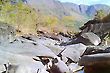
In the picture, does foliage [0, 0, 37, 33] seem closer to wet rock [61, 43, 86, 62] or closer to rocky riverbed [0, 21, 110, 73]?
wet rock [61, 43, 86, 62]

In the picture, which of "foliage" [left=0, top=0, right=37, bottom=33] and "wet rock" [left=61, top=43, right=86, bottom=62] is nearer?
"wet rock" [left=61, top=43, right=86, bottom=62]

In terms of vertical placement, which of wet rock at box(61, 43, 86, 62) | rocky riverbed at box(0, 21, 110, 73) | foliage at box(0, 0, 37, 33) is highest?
rocky riverbed at box(0, 21, 110, 73)

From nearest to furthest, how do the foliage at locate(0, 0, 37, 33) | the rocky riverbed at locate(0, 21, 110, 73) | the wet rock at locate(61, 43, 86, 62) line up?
the rocky riverbed at locate(0, 21, 110, 73), the wet rock at locate(61, 43, 86, 62), the foliage at locate(0, 0, 37, 33)

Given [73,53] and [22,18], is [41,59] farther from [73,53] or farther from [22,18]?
[22,18]

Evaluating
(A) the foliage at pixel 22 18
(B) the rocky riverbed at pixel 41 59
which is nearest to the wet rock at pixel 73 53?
(B) the rocky riverbed at pixel 41 59

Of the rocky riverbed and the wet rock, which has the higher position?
the rocky riverbed

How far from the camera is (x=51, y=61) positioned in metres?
8.82

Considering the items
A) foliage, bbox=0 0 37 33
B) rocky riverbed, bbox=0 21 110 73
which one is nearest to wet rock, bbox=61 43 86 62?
rocky riverbed, bbox=0 21 110 73

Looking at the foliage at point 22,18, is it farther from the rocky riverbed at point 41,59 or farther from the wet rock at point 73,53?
the rocky riverbed at point 41,59

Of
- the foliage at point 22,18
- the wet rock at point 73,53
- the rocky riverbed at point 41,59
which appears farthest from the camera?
the foliage at point 22,18

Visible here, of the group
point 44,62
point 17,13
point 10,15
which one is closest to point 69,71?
point 44,62

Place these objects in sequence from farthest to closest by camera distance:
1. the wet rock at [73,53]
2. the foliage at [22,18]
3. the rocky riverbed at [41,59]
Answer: the foliage at [22,18] → the wet rock at [73,53] → the rocky riverbed at [41,59]

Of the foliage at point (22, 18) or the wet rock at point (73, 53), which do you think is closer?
the wet rock at point (73, 53)

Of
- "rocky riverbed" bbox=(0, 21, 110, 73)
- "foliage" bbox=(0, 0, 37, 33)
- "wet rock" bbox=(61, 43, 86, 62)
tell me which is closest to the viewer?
"rocky riverbed" bbox=(0, 21, 110, 73)
